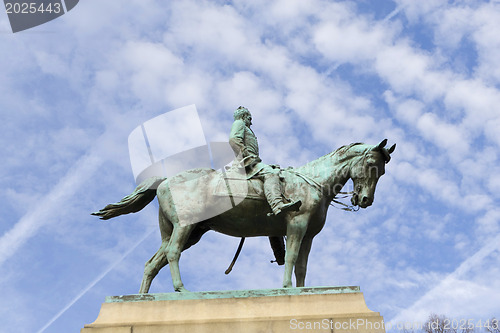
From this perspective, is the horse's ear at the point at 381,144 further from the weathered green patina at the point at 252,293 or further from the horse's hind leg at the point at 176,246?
the horse's hind leg at the point at 176,246

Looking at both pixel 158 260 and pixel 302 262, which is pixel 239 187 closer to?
pixel 302 262

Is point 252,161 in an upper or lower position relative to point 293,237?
upper

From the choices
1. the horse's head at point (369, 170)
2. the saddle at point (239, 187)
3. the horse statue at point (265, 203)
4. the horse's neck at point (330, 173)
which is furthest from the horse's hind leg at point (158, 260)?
the horse's head at point (369, 170)

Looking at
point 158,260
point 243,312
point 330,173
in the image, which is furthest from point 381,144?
point 158,260

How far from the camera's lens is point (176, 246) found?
13016 mm

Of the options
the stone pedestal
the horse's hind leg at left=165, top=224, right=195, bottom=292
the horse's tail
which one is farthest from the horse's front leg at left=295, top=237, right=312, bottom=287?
the horse's tail

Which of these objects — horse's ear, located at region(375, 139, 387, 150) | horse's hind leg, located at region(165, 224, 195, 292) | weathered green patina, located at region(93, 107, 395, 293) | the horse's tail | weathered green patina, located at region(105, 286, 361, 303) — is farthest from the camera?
the horse's tail

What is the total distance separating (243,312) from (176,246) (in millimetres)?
1964

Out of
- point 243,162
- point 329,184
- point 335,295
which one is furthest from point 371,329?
point 243,162

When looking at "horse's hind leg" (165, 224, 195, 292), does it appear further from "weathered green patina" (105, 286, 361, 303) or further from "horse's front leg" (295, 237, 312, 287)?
"horse's front leg" (295, 237, 312, 287)

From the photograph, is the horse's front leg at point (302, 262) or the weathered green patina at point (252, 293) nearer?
the weathered green patina at point (252, 293)

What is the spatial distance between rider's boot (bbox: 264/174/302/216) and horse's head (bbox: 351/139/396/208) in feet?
4.53

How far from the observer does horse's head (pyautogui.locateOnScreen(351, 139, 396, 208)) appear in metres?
13.2

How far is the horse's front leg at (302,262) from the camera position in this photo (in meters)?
13.3
